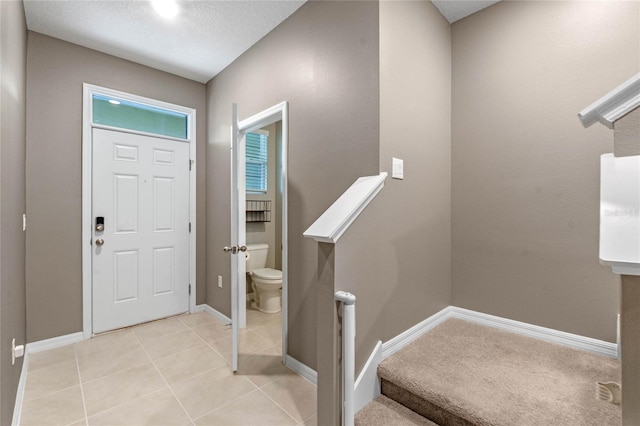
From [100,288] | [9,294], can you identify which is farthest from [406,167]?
[100,288]

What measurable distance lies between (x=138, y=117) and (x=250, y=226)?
68.5 inches

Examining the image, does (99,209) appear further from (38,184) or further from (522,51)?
(522,51)

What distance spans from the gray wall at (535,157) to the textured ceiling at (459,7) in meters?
0.06

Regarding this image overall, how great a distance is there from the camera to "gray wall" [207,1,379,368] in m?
1.86

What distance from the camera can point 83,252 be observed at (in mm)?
2797

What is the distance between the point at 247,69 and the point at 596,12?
260cm

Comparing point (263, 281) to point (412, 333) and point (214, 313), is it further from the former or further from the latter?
point (412, 333)

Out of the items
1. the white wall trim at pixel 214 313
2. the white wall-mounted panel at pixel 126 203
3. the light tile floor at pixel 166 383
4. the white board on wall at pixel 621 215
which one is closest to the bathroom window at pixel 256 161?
the white wall-mounted panel at pixel 126 203

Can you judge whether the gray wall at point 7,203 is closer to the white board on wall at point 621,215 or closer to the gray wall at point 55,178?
the gray wall at point 55,178

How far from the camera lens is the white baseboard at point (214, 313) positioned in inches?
125

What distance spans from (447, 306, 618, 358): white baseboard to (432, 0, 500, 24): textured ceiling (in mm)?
2320

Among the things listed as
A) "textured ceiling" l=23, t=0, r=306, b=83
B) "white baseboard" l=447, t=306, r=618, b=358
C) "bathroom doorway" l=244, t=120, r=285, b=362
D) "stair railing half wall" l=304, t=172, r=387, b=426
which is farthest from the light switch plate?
"bathroom doorway" l=244, t=120, r=285, b=362

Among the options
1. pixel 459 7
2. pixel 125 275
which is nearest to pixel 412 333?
pixel 459 7

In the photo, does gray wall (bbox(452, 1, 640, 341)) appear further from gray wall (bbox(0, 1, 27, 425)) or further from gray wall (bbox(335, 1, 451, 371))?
gray wall (bbox(0, 1, 27, 425))
